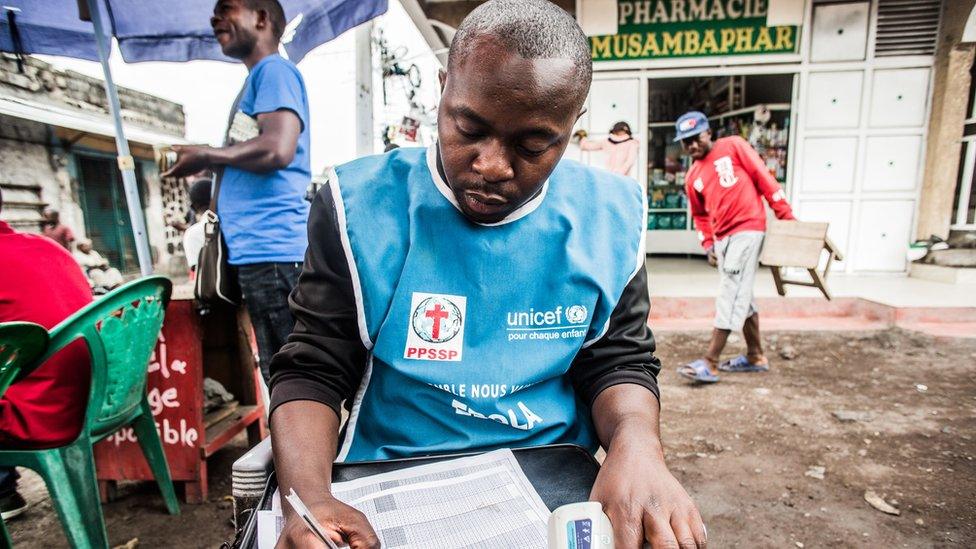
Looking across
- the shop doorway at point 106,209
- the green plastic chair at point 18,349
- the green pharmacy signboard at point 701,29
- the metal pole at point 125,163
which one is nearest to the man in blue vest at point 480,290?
the green plastic chair at point 18,349

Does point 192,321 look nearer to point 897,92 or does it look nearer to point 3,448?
point 3,448

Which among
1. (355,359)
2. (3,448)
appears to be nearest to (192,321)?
(3,448)

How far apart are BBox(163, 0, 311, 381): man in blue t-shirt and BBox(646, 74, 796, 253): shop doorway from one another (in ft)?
22.6

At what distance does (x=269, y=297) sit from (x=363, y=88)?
3.53 metres

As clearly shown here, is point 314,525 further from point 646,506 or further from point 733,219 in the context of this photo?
point 733,219

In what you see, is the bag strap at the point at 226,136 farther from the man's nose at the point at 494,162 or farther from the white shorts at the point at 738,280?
the white shorts at the point at 738,280

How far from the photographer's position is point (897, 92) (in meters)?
5.91

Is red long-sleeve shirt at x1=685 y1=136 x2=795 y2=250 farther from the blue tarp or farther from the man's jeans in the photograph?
the man's jeans

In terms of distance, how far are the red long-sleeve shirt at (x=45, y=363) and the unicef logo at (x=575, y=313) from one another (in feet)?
5.01

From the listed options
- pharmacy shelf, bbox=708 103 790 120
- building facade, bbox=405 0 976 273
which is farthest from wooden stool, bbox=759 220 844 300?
pharmacy shelf, bbox=708 103 790 120

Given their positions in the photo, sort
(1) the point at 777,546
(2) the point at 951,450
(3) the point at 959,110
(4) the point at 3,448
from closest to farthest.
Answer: (4) the point at 3,448, (1) the point at 777,546, (2) the point at 951,450, (3) the point at 959,110

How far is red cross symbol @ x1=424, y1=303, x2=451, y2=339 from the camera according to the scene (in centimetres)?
92

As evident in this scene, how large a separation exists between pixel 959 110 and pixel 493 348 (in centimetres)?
727

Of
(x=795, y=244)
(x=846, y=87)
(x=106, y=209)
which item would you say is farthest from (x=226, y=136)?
(x=106, y=209)
